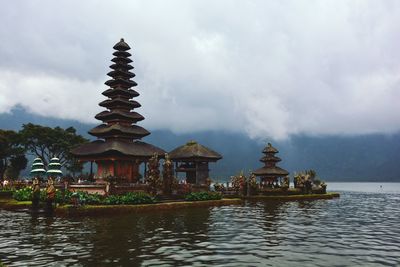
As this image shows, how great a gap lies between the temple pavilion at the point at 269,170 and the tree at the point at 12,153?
49.7m

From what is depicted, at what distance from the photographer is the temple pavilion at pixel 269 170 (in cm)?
8044

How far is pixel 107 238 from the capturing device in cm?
2275

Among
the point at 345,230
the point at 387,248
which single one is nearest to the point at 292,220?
the point at 345,230

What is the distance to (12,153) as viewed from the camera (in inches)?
3285

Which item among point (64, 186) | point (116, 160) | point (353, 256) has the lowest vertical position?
point (353, 256)

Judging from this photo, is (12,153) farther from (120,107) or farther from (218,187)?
(218,187)

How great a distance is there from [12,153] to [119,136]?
3968cm

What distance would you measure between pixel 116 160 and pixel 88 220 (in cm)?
2138

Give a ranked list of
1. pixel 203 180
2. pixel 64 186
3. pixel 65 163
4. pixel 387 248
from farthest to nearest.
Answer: pixel 65 163
pixel 203 180
pixel 64 186
pixel 387 248

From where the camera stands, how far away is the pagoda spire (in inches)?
2193

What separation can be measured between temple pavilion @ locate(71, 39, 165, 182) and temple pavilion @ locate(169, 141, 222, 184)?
15.0ft

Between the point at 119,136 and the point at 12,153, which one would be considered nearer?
the point at 119,136

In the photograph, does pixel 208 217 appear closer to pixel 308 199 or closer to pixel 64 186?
pixel 64 186

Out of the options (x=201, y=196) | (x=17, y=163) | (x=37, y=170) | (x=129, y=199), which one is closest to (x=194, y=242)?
(x=129, y=199)
